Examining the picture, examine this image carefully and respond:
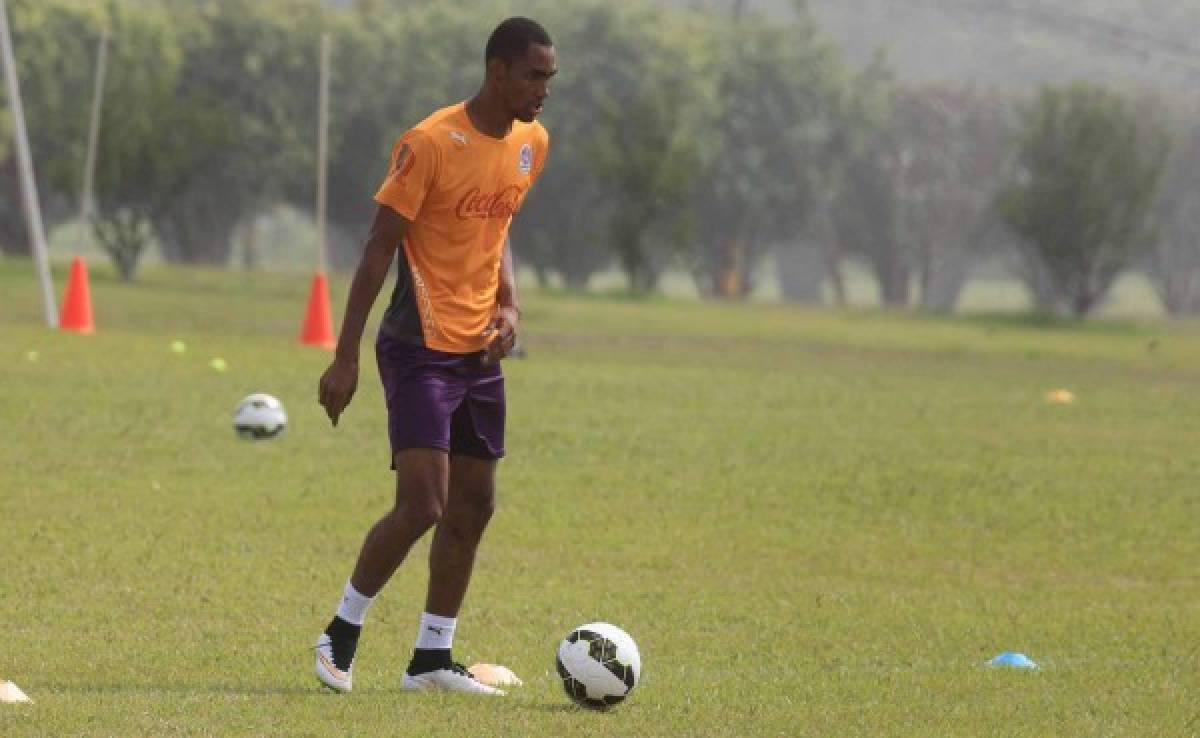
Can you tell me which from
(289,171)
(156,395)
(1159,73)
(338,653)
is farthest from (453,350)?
(1159,73)

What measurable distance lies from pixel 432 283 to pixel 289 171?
66.6m

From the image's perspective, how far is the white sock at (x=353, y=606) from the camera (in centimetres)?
823

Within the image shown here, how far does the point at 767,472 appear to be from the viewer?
16.9 meters

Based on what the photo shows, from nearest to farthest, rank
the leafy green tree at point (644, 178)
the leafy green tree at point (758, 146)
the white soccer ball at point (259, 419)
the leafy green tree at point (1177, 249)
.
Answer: the white soccer ball at point (259, 419) → the leafy green tree at point (644, 178) → the leafy green tree at point (758, 146) → the leafy green tree at point (1177, 249)

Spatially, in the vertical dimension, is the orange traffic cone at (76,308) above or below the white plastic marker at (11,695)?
below

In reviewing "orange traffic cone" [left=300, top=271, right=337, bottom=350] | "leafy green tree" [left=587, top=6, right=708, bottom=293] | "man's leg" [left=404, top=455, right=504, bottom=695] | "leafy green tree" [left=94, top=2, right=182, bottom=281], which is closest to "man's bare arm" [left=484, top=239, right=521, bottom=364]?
"man's leg" [left=404, top=455, right=504, bottom=695]

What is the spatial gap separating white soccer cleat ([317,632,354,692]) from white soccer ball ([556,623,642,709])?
28.5 inches

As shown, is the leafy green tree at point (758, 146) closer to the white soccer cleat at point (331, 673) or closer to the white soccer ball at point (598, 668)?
the white soccer cleat at point (331, 673)

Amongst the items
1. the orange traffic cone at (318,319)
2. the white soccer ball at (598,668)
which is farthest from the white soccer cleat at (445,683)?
the orange traffic cone at (318,319)

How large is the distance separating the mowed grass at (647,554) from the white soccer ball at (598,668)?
100 millimetres

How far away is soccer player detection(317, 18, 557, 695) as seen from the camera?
805cm

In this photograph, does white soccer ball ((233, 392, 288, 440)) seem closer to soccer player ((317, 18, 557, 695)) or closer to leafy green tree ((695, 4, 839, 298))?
soccer player ((317, 18, 557, 695))

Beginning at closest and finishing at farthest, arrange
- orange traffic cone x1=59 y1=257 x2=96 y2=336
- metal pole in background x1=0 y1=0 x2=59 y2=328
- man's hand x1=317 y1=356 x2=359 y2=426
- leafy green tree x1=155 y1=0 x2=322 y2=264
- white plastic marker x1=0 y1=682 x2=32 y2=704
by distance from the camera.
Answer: white plastic marker x1=0 y1=682 x2=32 y2=704 < man's hand x1=317 y1=356 x2=359 y2=426 < metal pole in background x1=0 y1=0 x2=59 y2=328 < orange traffic cone x1=59 y1=257 x2=96 y2=336 < leafy green tree x1=155 y1=0 x2=322 y2=264

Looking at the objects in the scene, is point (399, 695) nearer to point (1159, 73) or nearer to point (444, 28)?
point (444, 28)
